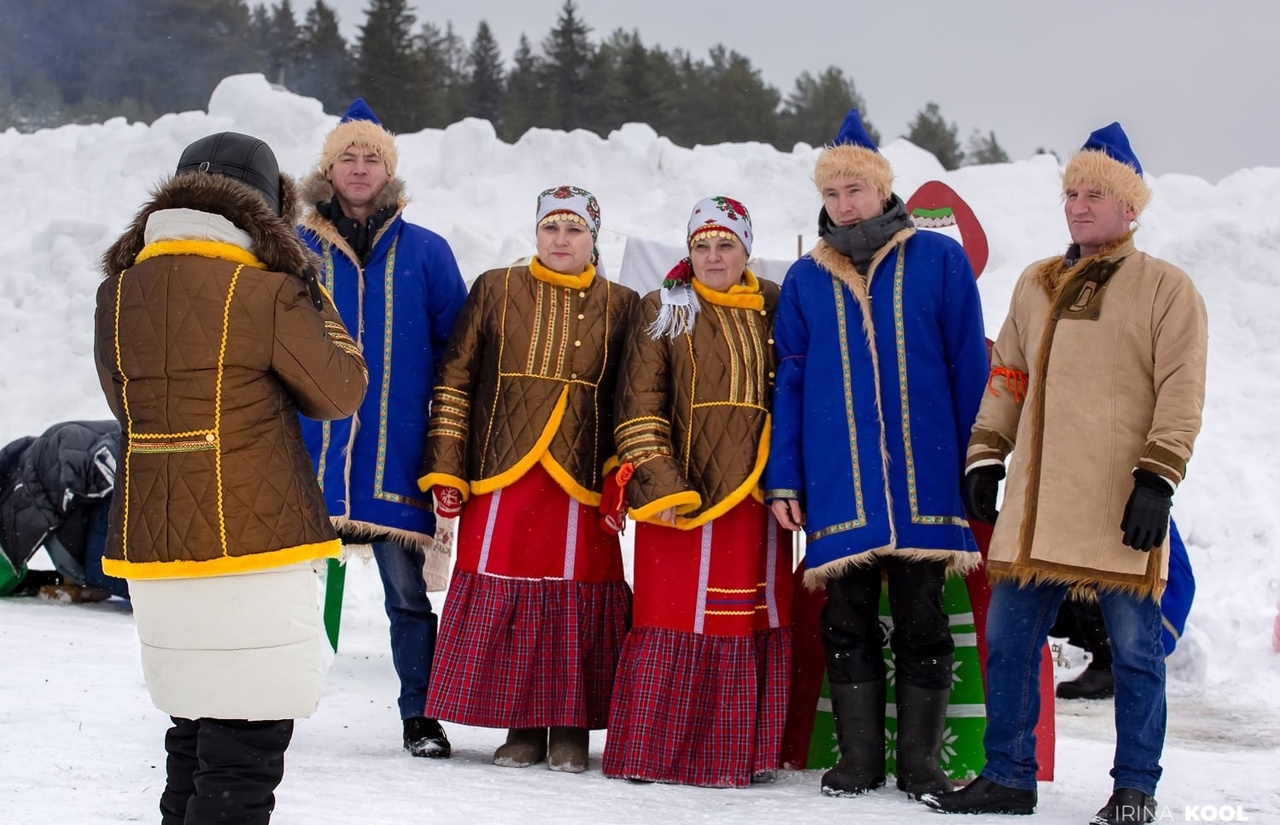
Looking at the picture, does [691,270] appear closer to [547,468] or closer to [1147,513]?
[547,468]

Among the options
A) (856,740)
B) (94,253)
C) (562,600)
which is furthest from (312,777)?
(94,253)

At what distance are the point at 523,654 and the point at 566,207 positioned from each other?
1.35m

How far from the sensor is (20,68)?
61.9 feet

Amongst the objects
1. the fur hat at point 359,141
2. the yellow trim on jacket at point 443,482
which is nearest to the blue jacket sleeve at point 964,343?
the yellow trim on jacket at point 443,482

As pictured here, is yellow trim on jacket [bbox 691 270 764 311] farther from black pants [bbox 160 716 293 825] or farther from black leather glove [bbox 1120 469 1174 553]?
black pants [bbox 160 716 293 825]

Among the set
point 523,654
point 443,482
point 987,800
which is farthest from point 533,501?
point 987,800

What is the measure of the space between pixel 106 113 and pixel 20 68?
1279 millimetres

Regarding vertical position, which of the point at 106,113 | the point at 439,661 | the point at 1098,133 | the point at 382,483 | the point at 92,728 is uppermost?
the point at 106,113

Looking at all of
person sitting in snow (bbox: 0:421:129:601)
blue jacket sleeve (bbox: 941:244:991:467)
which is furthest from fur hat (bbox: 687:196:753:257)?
person sitting in snow (bbox: 0:421:129:601)

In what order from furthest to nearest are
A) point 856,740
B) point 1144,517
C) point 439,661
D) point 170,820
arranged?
point 439,661
point 856,740
point 1144,517
point 170,820

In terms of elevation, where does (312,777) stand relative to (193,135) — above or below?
below

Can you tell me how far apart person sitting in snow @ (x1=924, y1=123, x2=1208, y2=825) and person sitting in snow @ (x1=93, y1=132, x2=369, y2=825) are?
1.69 metres

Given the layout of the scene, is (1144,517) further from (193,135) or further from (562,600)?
(193,135)

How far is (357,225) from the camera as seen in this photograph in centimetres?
403
